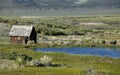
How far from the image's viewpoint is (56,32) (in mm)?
129750

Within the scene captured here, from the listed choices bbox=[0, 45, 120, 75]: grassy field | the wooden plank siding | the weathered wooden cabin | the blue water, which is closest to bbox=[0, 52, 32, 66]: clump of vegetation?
bbox=[0, 45, 120, 75]: grassy field

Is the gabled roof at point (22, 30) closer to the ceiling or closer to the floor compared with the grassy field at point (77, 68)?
closer to the floor

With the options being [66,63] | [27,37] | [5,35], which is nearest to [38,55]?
[66,63]

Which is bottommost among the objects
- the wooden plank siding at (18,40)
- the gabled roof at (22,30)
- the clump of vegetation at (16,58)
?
the wooden plank siding at (18,40)

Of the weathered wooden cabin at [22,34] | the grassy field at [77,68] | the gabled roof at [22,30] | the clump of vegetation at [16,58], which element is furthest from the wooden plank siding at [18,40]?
the grassy field at [77,68]

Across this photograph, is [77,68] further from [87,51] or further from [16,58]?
[87,51]

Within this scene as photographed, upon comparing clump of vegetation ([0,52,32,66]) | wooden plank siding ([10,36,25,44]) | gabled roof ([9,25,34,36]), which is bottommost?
wooden plank siding ([10,36,25,44])

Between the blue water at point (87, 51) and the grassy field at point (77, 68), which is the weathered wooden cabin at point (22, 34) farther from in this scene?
the grassy field at point (77, 68)

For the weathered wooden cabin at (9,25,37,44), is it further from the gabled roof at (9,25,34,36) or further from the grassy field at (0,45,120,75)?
the grassy field at (0,45,120,75)

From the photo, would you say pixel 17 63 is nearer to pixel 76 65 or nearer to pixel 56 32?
pixel 76 65

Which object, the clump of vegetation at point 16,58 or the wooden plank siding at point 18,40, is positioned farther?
the wooden plank siding at point 18,40

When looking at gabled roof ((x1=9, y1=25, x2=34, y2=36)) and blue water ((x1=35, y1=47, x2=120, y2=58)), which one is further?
gabled roof ((x1=9, y1=25, x2=34, y2=36))

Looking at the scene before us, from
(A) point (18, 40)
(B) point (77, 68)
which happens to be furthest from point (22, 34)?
(B) point (77, 68)

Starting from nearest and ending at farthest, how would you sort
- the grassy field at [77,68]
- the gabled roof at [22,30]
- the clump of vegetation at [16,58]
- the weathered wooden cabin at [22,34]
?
the grassy field at [77,68]
the clump of vegetation at [16,58]
the weathered wooden cabin at [22,34]
the gabled roof at [22,30]
